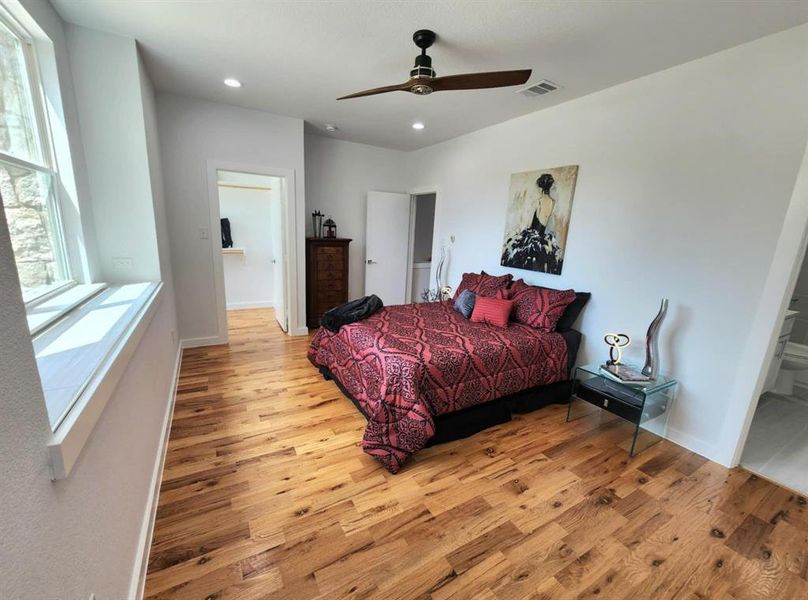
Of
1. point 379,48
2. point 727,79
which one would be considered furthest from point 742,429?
point 379,48

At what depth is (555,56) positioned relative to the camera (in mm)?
2289

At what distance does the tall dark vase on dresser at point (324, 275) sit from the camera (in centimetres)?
457

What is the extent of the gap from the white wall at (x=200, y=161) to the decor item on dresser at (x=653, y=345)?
12.2 feet

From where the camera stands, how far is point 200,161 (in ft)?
11.6

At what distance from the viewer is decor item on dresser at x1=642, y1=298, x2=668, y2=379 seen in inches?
94.1

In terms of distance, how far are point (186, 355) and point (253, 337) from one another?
0.79 metres

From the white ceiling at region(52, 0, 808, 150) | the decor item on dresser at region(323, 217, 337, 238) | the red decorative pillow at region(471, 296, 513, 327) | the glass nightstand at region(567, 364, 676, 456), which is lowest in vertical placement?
the glass nightstand at region(567, 364, 676, 456)

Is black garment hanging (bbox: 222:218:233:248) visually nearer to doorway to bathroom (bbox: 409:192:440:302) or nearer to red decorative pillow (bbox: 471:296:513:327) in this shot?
Result: doorway to bathroom (bbox: 409:192:440:302)

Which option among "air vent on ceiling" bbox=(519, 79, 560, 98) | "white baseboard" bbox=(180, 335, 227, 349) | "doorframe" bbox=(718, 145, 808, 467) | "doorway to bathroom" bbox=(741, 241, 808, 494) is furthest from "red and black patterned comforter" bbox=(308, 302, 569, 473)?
"air vent on ceiling" bbox=(519, 79, 560, 98)

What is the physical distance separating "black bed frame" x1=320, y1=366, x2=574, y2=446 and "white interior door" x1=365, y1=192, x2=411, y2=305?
2.39 m

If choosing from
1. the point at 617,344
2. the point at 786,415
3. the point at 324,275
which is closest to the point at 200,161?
the point at 324,275

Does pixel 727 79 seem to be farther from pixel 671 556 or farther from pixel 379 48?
pixel 671 556

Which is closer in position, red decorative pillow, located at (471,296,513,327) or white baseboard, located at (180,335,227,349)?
red decorative pillow, located at (471,296,513,327)

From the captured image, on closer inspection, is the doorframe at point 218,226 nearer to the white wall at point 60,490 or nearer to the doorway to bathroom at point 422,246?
the doorway to bathroom at point 422,246
